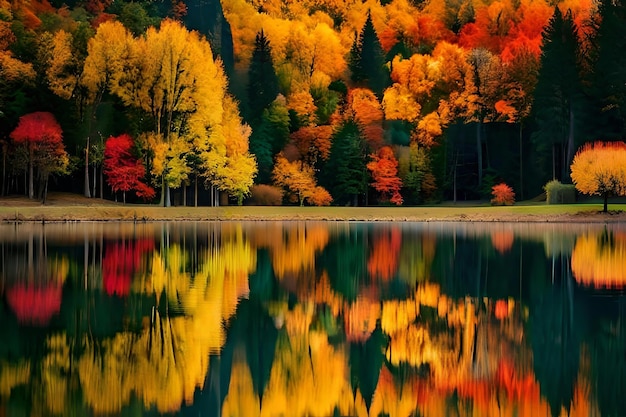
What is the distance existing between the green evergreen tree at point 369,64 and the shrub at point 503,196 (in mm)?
18601

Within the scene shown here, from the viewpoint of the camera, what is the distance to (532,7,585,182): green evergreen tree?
241 ft

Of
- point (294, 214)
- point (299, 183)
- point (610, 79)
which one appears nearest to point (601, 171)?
Result: point (610, 79)

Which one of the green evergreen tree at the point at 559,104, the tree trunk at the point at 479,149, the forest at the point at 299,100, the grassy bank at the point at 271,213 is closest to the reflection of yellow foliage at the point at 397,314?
the grassy bank at the point at 271,213

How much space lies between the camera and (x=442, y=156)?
8244cm

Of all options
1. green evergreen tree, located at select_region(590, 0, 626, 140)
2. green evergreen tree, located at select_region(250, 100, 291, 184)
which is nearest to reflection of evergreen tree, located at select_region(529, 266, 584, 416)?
green evergreen tree, located at select_region(590, 0, 626, 140)

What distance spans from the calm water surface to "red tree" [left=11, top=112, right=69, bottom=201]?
31.2 meters

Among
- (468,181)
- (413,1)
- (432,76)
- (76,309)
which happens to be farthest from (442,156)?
(76,309)

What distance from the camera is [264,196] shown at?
7519cm

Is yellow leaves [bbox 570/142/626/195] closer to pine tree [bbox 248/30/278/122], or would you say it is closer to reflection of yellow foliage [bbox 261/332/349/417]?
pine tree [bbox 248/30/278/122]

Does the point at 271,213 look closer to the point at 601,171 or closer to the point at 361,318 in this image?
the point at 601,171

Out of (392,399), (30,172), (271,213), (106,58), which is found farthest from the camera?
(106,58)

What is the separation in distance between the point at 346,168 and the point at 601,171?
74.3 ft

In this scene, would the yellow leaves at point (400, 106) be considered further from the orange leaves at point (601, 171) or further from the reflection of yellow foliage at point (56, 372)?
the reflection of yellow foliage at point (56, 372)

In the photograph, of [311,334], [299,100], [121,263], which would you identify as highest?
[299,100]
